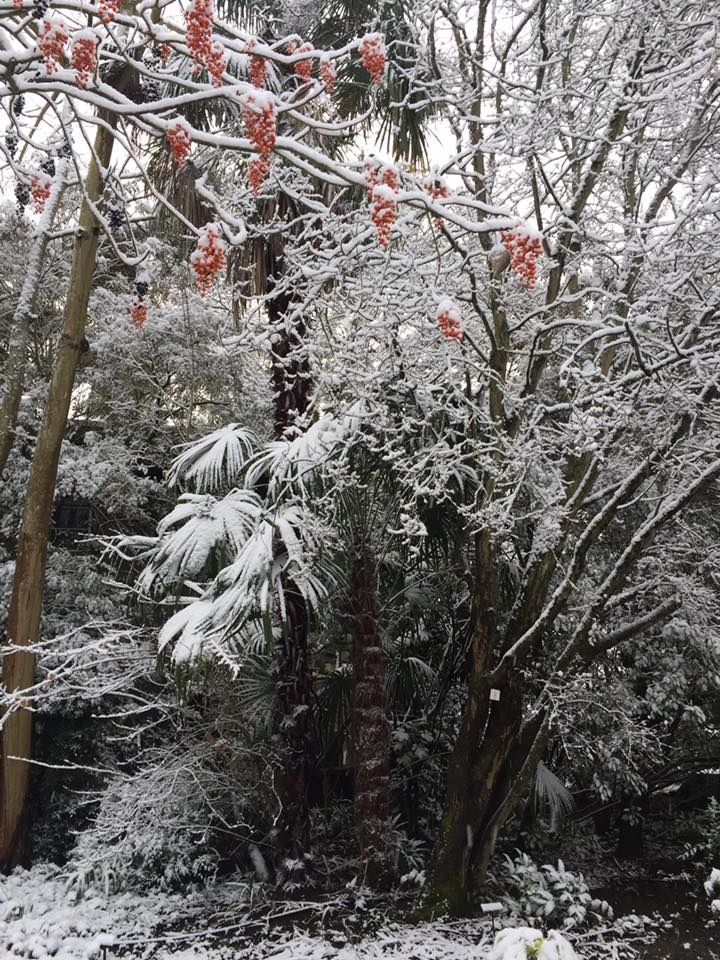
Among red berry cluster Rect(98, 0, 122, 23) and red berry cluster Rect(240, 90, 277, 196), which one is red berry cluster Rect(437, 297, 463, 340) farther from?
red berry cluster Rect(98, 0, 122, 23)

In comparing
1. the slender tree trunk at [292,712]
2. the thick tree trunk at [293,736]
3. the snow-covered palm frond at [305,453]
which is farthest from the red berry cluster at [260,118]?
the thick tree trunk at [293,736]

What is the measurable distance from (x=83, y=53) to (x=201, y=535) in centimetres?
330

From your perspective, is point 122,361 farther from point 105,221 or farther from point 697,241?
point 697,241

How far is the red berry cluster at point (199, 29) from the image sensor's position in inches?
92.6

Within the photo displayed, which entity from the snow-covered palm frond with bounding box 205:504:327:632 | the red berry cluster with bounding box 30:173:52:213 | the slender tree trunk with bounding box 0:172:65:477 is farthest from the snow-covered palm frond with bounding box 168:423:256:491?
the red berry cluster with bounding box 30:173:52:213

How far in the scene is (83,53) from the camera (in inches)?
93.0

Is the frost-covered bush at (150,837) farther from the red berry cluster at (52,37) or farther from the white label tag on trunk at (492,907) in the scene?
the red berry cluster at (52,37)

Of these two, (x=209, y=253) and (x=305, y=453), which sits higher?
(x=305, y=453)

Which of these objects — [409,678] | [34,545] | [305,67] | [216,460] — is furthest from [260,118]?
[34,545]

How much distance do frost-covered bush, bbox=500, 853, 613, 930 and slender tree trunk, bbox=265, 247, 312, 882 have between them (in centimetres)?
154

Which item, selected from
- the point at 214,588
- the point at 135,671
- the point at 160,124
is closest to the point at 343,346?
the point at 214,588

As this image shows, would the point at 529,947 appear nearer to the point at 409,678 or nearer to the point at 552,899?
the point at 552,899

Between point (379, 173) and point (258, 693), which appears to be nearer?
point (379, 173)

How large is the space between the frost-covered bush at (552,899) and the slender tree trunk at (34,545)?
186 inches
